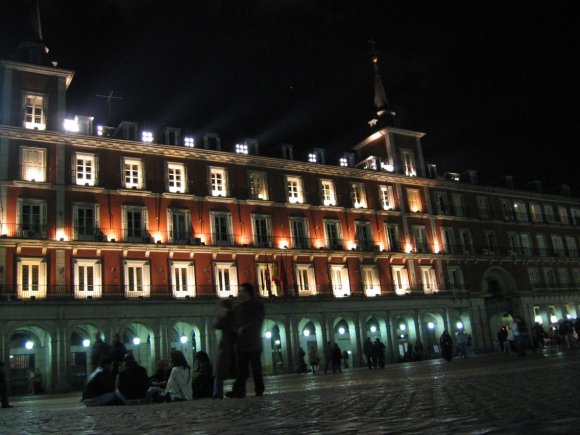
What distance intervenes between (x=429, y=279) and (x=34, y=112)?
3300 centimetres

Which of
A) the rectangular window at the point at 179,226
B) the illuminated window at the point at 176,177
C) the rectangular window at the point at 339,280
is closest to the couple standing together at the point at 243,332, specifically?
the rectangular window at the point at 179,226

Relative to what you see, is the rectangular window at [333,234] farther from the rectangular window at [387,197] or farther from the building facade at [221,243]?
the rectangular window at [387,197]

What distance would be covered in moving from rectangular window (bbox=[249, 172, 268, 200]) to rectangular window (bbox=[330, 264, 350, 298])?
24.8ft

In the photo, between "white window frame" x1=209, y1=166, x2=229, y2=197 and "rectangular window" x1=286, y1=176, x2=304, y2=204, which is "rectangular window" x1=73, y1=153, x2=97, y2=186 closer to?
"white window frame" x1=209, y1=166, x2=229, y2=197

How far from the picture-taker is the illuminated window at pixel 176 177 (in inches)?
1569

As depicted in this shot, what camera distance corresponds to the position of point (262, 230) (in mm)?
42469

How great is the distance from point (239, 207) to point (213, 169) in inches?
130

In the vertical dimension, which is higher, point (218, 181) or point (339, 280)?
point (218, 181)

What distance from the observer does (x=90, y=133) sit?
37.5 m

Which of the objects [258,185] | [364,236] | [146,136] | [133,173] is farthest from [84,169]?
[364,236]

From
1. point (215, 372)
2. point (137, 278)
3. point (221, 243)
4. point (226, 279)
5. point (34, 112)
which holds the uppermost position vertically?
point (34, 112)

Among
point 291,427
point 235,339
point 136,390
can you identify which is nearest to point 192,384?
point 136,390

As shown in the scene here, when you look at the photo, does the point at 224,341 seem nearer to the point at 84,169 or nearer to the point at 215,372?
the point at 215,372

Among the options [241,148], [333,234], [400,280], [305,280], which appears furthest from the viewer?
[400,280]
